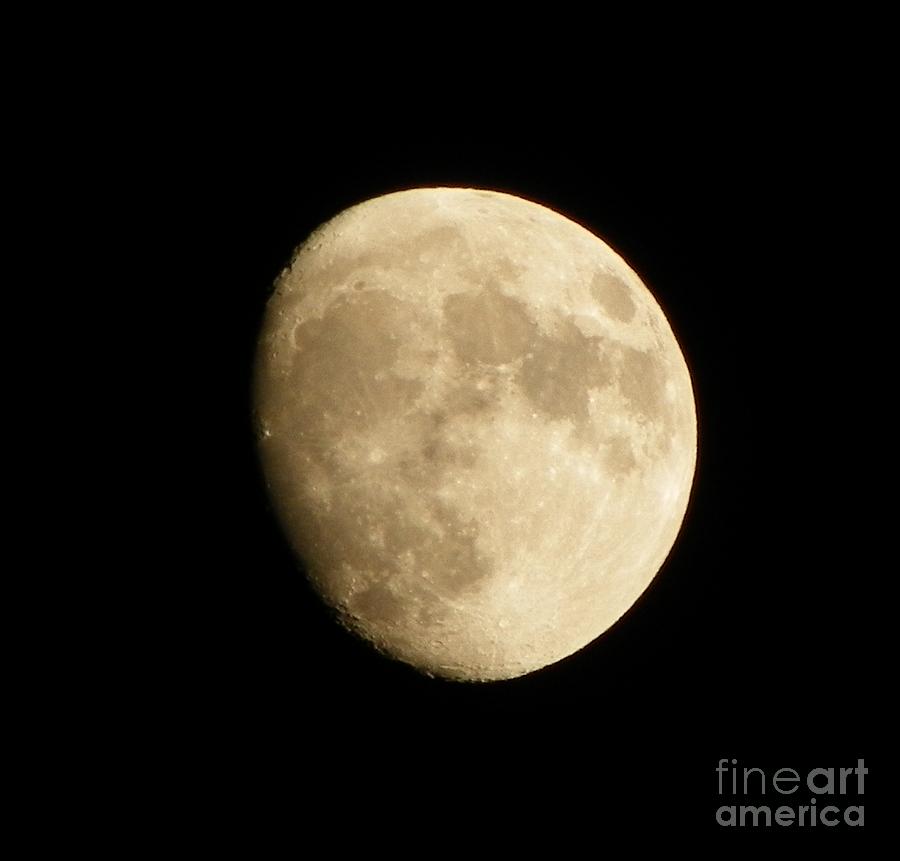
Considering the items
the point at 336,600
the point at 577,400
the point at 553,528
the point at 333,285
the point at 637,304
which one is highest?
the point at 637,304

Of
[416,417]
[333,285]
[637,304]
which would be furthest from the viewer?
[637,304]

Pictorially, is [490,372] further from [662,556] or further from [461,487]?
[662,556]

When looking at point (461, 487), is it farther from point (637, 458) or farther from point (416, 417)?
point (637, 458)

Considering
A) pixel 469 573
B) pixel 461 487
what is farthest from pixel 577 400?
pixel 469 573

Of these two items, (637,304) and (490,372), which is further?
(637,304)

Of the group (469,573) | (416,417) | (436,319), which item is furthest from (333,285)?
(469,573)

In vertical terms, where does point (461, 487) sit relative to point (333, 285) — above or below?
below

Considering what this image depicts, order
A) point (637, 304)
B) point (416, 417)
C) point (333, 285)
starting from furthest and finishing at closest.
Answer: point (637, 304)
point (333, 285)
point (416, 417)
